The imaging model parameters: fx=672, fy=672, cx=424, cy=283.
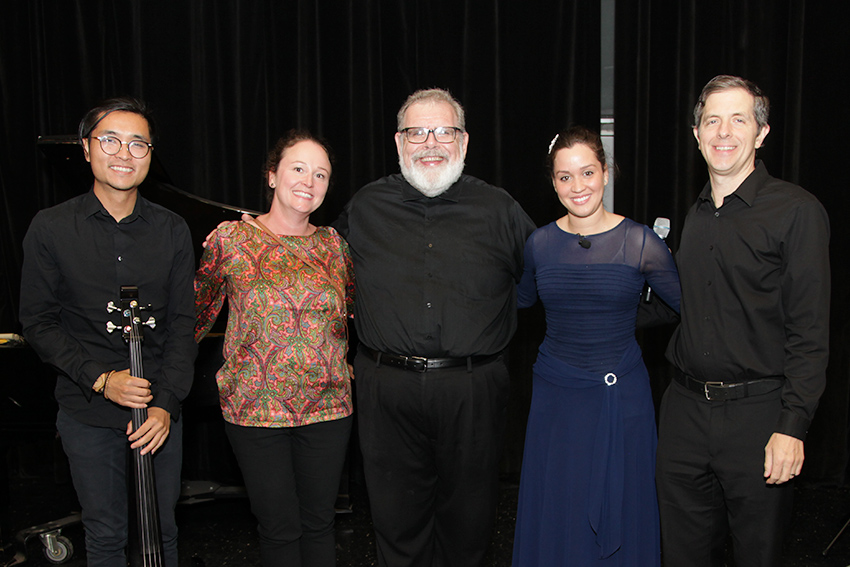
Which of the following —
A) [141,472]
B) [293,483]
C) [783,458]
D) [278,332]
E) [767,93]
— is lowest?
[293,483]

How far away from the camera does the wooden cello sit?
76.2 inches

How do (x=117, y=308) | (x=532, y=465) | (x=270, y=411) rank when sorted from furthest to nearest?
(x=532, y=465) → (x=270, y=411) → (x=117, y=308)

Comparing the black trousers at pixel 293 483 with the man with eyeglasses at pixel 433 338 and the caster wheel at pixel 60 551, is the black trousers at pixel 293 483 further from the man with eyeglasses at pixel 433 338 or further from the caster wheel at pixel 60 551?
the caster wheel at pixel 60 551

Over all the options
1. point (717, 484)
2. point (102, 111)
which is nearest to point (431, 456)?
point (717, 484)

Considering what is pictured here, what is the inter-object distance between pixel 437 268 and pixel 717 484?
42.5 inches

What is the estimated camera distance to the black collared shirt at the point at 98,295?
1957 mm

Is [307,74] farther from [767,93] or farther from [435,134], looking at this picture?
[767,93]

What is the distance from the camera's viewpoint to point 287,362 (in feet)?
6.89

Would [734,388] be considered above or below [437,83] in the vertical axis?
below

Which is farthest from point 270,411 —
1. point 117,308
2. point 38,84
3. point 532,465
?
point 38,84

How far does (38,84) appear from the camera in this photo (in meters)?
4.06

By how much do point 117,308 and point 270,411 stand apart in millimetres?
547

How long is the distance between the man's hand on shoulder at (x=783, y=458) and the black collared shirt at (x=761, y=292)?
0.08ft

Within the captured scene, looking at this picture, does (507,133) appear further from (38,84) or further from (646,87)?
(38,84)
